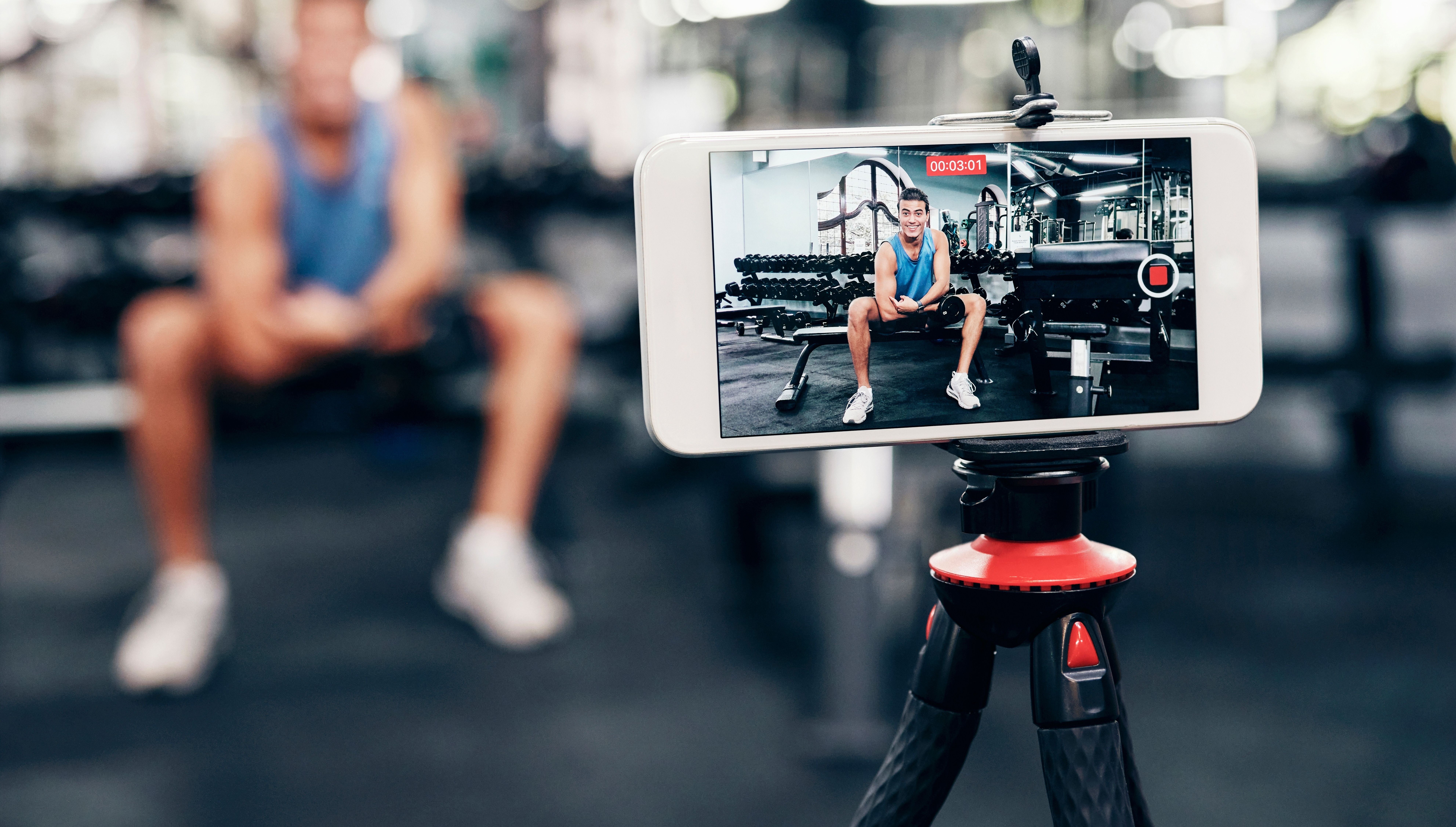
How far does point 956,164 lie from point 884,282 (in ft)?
0.13

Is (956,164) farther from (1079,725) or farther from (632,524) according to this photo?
(632,524)

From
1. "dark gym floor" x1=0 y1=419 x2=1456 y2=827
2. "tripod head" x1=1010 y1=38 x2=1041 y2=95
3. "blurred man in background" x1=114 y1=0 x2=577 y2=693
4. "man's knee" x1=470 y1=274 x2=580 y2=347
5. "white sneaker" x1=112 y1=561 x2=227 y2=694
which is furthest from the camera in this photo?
"man's knee" x1=470 y1=274 x2=580 y2=347

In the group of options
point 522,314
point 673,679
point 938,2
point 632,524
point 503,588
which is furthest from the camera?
point 938,2

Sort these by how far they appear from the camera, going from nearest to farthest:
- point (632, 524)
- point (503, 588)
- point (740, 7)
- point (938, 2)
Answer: point (503, 588) → point (632, 524) → point (740, 7) → point (938, 2)

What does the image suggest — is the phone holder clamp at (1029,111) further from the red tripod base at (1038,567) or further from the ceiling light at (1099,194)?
the red tripod base at (1038,567)

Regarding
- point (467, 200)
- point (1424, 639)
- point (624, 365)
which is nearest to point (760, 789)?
point (1424, 639)

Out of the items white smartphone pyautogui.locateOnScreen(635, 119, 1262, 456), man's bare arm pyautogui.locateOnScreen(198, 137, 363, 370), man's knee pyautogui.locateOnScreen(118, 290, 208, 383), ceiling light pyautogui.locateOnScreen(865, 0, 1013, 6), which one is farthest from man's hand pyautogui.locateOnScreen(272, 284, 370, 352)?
ceiling light pyautogui.locateOnScreen(865, 0, 1013, 6)

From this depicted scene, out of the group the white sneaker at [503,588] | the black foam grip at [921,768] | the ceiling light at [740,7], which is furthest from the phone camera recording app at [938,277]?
the ceiling light at [740,7]

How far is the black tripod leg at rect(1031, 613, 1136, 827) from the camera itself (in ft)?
1.02

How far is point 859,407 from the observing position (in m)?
0.31

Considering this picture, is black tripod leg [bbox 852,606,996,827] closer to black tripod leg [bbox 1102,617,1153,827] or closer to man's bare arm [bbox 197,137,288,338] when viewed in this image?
black tripod leg [bbox 1102,617,1153,827]

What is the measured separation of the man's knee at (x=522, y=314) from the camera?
4.80ft

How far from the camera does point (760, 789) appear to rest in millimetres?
959

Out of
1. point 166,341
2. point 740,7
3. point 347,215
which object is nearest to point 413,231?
point 347,215
